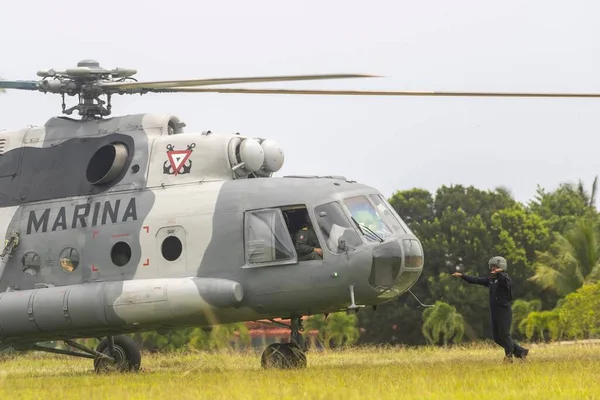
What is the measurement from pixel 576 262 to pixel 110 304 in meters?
36.3

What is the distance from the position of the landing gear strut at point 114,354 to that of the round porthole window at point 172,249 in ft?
9.04

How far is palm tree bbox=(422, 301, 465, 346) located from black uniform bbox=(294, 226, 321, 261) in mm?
29372

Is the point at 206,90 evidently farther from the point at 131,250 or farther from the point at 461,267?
the point at 461,267

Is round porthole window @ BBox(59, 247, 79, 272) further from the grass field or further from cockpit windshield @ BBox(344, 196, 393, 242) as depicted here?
cockpit windshield @ BBox(344, 196, 393, 242)

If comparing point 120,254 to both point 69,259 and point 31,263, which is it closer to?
point 69,259

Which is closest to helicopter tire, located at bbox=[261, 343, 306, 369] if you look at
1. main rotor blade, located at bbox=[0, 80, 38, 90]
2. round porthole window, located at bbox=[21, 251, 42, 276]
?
round porthole window, located at bbox=[21, 251, 42, 276]

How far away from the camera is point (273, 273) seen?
16953 millimetres

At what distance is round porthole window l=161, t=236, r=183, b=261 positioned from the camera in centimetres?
1750

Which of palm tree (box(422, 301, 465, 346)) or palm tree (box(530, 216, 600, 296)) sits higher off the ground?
palm tree (box(530, 216, 600, 296))

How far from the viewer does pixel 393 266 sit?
16891 millimetres

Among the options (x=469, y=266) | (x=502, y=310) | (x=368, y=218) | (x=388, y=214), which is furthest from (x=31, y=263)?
(x=469, y=266)

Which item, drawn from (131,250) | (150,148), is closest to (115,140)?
(150,148)

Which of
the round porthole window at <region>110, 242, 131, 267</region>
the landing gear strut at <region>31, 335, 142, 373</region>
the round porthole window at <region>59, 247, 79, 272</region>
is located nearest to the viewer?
the round porthole window at <region>110, 242, 131, 267</region>

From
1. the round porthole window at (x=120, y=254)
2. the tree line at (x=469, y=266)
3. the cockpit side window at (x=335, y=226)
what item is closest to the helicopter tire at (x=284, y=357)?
the cockpit side window at (x=335, y=226)
